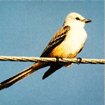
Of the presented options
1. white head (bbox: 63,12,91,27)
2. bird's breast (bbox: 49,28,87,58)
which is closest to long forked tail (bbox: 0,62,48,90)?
bird's breast (bbox: 49,28,87,58)

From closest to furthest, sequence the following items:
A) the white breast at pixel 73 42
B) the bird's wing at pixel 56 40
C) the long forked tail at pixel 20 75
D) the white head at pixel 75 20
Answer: the long forked tail at pixel 20 75 → the white breast at pixel 73 42 → the bird's wing at pixel 56 40 → the white head at pixel 75 20

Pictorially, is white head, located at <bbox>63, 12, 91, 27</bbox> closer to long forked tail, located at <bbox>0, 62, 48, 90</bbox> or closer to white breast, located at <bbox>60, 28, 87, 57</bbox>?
white breast, located at <bbox>60, 28, 87, 57</bbox>

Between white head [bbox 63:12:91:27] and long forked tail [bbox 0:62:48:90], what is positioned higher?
white head [bbox 63:12:91:27]

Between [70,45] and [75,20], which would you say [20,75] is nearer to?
[70,45]

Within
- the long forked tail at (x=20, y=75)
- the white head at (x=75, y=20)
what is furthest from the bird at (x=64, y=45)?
the white head at (x=75, y=20)

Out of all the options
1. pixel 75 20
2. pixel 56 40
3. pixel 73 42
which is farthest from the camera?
pixel 75 20

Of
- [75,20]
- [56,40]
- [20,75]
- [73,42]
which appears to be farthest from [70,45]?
[20,75]

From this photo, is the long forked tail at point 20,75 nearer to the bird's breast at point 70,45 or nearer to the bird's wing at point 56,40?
the bird's wing at point 56,40

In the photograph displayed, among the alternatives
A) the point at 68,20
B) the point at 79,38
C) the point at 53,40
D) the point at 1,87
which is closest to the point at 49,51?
the point at 53,40

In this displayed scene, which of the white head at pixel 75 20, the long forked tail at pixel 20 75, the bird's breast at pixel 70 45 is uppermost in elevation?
the white head at pixel 75 20
